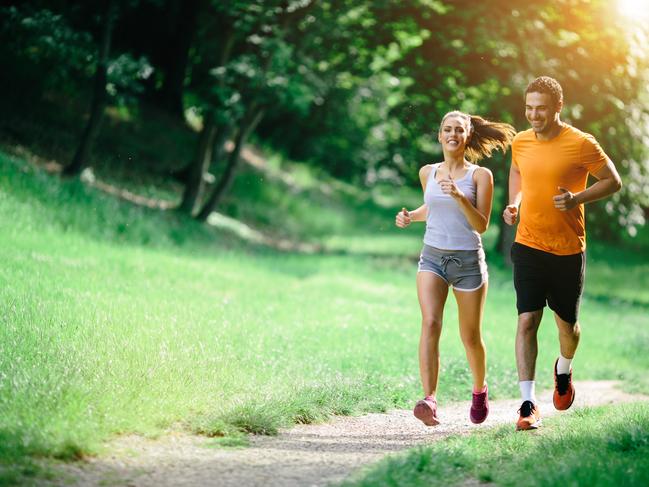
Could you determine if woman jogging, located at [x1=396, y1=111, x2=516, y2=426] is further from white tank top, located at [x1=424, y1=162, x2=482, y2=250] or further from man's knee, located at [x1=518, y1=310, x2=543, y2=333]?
man's knee, located at [x1=518, y1=310, x2=543, y2=333]

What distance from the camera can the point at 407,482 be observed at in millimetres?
5223

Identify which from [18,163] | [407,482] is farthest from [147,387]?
[18,163]

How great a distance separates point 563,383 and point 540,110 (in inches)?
93.3

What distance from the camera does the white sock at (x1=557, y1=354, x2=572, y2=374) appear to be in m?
7.72

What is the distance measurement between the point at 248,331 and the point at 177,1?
62.3 ft

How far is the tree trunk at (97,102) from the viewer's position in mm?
18797

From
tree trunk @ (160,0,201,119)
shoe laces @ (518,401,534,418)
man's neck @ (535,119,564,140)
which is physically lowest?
shoe laces @ (518,401,534,418)

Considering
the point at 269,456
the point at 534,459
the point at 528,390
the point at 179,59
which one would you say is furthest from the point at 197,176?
the point at 534,459

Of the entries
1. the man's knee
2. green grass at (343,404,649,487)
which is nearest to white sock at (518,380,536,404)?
green grass at (343,404,649,487)

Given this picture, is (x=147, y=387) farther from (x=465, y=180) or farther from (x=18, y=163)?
(x=18, y=163)

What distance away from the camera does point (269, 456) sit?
5988mm

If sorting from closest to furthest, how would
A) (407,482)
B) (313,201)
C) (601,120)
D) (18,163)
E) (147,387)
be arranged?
1. (407,482)
2. (147,387)
3. (18,163)
4. (601,120)
5. (313,201)

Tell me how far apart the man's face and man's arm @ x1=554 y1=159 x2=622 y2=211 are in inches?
21.6

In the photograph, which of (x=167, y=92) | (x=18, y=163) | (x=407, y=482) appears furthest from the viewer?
(x=167, y=92)
